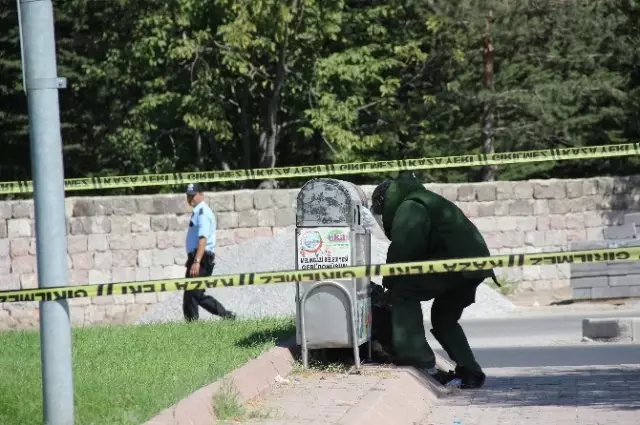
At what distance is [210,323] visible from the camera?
12.6 metres

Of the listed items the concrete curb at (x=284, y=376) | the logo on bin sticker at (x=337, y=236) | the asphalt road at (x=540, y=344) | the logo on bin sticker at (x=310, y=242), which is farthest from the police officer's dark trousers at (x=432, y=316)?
the asphalt road at (x=540, y=344)

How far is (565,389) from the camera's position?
9734 mm

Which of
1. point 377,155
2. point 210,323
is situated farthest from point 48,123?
point 377,155

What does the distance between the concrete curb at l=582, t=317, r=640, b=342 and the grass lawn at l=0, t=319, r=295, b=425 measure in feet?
10.5

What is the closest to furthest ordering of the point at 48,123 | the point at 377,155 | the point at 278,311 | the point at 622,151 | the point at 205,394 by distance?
the point at 48,123 → the point at 205,394 → the point at 622,151 → the point at 278,311 → the point at 377,155

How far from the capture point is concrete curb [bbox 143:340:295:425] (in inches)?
271

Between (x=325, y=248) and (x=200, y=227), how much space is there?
4.97m

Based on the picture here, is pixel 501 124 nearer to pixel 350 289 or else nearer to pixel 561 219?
pixel 561 219

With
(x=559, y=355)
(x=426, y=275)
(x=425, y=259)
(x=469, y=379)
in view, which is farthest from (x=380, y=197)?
(x=559, y=355)

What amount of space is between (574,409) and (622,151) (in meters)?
7.65

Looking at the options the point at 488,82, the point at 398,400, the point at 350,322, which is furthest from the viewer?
the point at 488,82

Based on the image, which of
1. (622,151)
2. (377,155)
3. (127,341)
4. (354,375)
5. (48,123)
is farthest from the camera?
(377,155)

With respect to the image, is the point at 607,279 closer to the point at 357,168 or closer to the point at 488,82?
the point at 357,168

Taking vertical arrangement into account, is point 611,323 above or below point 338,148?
below
